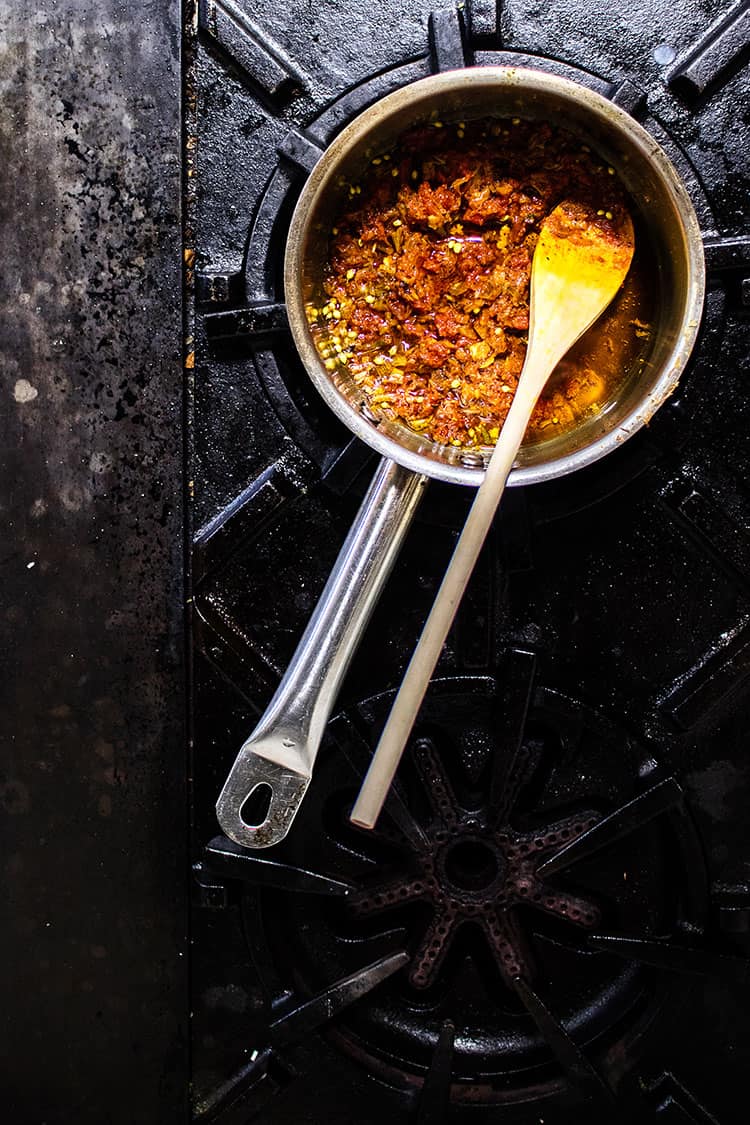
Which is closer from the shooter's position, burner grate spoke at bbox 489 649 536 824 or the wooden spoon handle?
the wooden spoon handle

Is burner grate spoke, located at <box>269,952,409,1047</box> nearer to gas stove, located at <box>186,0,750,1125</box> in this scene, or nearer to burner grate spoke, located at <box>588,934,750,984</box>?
gas stove, located at <box>186,0,750,1125</box>

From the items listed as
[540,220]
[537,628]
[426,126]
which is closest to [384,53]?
[426,126]

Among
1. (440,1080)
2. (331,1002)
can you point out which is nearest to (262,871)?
(331,1002)

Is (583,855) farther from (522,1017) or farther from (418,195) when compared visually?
(418,195)

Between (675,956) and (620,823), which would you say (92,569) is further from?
(675,956)

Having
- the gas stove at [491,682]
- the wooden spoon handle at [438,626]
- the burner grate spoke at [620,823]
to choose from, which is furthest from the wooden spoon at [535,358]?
the burner grate spoke at [620,823]

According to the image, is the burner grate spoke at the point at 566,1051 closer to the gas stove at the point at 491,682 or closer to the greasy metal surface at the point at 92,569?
the gas stove at the point at 491,682

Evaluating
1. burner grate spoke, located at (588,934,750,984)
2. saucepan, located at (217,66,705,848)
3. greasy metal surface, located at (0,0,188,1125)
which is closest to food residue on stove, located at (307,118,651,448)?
saucepan, located at (217,66,705,848)
